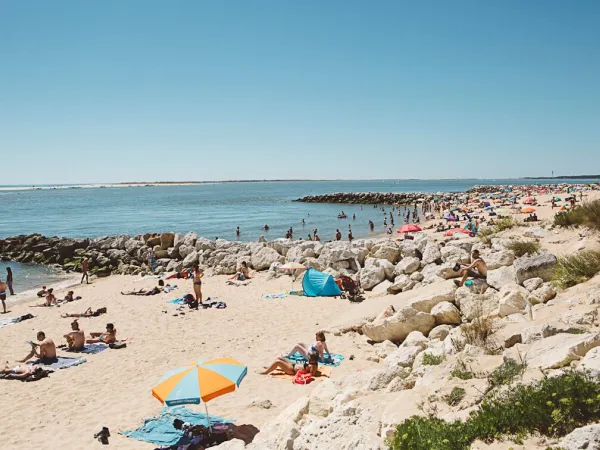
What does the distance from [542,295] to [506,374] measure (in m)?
4.85

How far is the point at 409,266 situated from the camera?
50.8 ft

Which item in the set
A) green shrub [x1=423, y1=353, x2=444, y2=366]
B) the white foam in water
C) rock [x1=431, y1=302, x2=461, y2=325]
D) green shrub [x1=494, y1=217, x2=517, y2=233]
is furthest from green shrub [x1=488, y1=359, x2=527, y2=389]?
the white foam in water

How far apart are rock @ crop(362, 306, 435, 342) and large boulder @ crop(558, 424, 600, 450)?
6.39m

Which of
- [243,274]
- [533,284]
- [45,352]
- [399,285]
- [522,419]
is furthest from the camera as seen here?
[243,274]

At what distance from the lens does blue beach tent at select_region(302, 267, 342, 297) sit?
16422 mm

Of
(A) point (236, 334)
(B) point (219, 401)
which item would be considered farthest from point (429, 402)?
(A) point (236, 334)

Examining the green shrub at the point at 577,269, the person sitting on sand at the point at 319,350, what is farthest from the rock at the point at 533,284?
the person sitting on sand at the point at 319,350

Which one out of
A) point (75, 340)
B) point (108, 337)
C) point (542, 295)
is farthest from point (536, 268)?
point (75, 340)

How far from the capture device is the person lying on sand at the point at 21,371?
10250 millimetres

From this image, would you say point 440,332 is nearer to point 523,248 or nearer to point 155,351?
point 523,248

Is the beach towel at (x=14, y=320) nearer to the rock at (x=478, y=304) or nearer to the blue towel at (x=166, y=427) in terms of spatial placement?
the blue towel at (x=166, y=427)

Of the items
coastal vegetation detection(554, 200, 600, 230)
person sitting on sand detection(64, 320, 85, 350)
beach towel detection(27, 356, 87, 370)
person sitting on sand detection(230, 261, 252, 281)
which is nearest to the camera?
beach towel detection(27, 356, 87, 370)

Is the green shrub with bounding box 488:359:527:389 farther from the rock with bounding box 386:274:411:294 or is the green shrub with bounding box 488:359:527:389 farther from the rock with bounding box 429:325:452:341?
the rock with bounding box 386:274:411:294

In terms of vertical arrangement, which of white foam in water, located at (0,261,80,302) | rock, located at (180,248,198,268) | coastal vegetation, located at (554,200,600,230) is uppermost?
coastal vegetation, located at (554,200,600,230)
